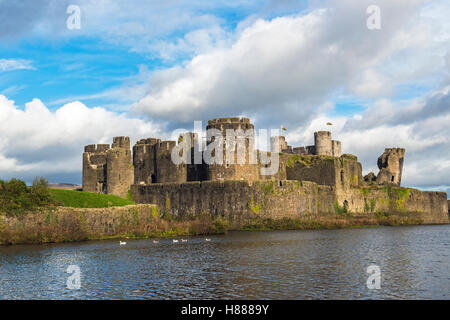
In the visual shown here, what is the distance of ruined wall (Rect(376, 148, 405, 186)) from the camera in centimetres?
6775

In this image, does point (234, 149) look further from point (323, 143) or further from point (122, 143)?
point (323, 143)

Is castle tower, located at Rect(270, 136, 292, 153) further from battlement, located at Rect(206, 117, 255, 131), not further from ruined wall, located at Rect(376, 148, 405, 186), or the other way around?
battlement, located at Rect(206, 117, 255, 131)

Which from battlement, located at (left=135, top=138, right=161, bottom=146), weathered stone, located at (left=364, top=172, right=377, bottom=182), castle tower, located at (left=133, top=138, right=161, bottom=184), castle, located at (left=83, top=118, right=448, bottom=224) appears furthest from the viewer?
weathered stone, located at (left=364, top=172, right=377, bottom=182)

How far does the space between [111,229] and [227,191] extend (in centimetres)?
1249

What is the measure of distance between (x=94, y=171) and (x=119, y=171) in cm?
423

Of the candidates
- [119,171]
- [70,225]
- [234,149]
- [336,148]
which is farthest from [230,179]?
[336,148]

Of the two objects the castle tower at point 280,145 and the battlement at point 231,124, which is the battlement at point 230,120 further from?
the castle tower at point 280,145

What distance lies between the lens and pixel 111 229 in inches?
1385

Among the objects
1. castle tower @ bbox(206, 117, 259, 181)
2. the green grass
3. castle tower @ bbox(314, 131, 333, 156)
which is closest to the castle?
castle tower @ bbox(206, 117, 259, 181)

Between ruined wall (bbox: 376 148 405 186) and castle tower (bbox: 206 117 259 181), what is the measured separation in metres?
26.9

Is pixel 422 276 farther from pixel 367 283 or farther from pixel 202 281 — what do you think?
pixel 202 281

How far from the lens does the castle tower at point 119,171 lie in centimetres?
5075

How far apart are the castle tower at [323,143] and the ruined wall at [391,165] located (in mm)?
7440

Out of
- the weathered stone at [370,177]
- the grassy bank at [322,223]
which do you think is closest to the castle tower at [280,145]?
the weathered stone at [370,177]
